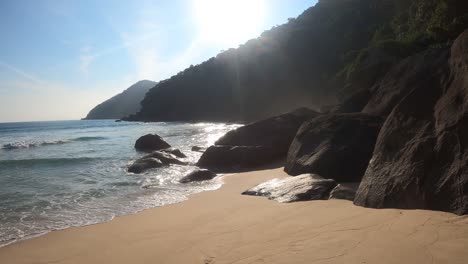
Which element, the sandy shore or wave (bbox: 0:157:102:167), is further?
wave (bbox: 0:157:102:167)

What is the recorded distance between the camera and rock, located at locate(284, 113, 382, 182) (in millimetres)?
7910

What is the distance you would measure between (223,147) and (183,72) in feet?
309

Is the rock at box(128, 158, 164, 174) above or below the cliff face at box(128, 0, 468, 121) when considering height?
below

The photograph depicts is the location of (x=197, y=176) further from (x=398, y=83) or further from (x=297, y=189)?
(x=398, y=83)

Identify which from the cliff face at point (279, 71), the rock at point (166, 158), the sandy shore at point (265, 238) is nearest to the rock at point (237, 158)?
the rock at point (166, 158)

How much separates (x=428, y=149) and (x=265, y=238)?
2685mm

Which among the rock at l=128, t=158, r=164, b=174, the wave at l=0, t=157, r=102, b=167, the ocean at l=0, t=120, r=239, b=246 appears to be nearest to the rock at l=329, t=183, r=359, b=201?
the ocean at l=0, t=120, r=239, b=246

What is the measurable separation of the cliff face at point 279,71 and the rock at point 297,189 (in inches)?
1200

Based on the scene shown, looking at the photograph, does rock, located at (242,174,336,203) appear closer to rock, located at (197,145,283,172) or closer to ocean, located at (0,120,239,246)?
ocean, located at (0,120,239,246)

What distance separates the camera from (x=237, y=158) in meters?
13.7

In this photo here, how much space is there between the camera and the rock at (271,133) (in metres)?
14.8

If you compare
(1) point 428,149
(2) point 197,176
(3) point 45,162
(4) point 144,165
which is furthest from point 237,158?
(3) point 45,162

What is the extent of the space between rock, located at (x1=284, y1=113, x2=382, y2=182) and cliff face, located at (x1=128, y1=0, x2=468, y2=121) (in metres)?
28.2

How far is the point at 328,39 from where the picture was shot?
7231cm
